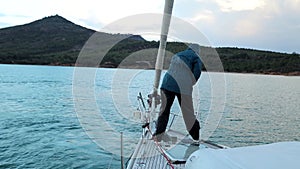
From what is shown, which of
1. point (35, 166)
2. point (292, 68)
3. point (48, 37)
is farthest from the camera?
point (48, 37)

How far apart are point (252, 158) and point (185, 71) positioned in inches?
119

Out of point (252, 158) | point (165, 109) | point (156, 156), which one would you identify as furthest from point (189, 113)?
point (252, 158)

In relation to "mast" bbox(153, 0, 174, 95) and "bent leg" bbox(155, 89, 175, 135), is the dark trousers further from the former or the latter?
"mast" bbox(153, 0, 174, 95)

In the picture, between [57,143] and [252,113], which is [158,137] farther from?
[252,113]

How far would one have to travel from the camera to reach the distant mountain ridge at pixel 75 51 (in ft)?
28.8

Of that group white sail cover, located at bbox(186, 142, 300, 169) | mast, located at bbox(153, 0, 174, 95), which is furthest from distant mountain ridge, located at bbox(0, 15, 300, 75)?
white sail cover, located at bbox(186, 142, 300, 169)

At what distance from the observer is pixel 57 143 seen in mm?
9109

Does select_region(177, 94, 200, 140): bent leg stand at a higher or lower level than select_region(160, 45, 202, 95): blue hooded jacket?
lower

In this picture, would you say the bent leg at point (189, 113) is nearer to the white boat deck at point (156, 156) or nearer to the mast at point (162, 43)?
the white boat deck at point (156, 156)

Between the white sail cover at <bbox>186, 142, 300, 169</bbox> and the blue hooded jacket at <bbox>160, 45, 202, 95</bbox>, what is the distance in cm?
267

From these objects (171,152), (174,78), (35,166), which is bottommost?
(35,166)

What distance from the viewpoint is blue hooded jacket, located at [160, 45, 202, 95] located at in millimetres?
5055

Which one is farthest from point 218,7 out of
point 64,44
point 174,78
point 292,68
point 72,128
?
point 64,44

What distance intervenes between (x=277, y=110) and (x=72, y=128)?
13363mm
